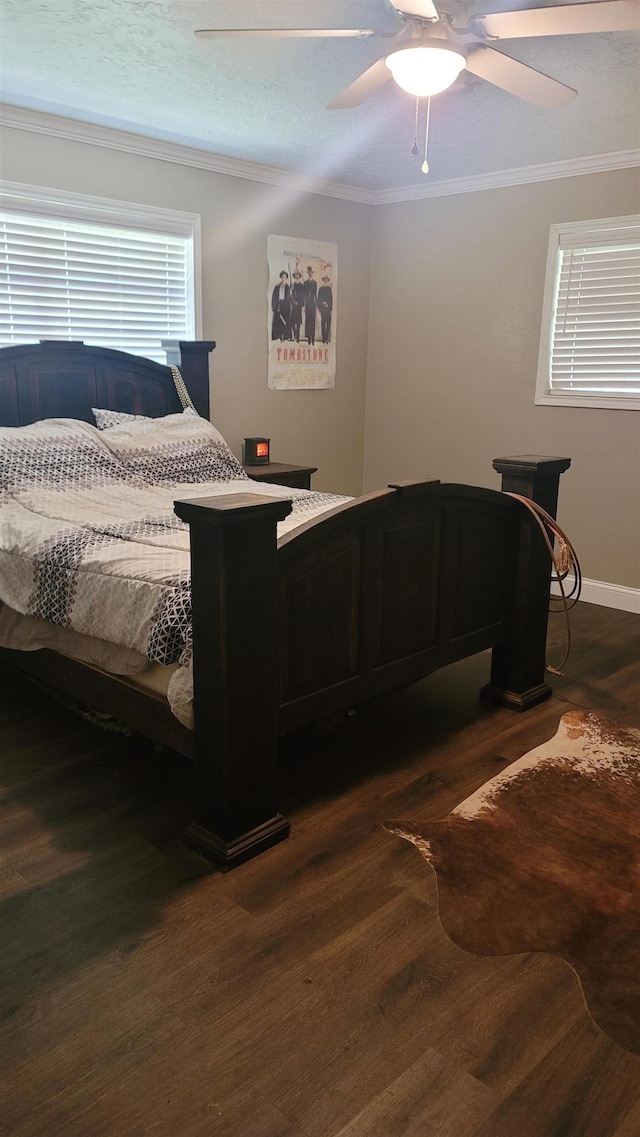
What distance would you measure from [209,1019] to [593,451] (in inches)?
149

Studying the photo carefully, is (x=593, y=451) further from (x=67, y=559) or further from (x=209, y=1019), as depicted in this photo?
(x=209, y=1019)

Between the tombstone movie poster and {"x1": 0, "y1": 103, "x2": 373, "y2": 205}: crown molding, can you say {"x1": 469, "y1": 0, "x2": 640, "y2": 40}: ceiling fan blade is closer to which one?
{"x1": 0, "y1": 103, "x2": 373, "y2": 205}: crown molding

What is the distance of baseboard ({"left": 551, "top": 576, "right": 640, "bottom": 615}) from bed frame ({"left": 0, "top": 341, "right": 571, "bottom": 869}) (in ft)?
5.05

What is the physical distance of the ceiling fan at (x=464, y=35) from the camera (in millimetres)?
2150

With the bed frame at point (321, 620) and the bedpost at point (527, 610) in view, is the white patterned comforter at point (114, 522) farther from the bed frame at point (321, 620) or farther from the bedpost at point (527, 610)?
the bedpost at point (527, 610)

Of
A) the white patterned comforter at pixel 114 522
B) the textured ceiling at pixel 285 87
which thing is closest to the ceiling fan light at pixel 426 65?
the textured ceiling at pixel 285 87

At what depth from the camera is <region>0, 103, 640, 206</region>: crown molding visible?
3.80 meters

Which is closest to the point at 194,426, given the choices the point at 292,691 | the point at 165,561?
the point at 165,561

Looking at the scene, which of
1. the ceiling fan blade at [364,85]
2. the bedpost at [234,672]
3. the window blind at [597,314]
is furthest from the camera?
the window blind at [597,314]

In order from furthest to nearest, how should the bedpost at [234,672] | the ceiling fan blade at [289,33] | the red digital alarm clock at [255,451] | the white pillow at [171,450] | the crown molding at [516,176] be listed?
the red digital alarm clock at [255,451], the crown molding at [516,176], the white pillow at [171,450], the ceiling fan blade at [289,33], the bedpost at [234,672]

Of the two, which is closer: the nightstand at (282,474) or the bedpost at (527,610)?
the bedpost at (527,610)

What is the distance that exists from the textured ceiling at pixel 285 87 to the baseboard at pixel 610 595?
232 centimetres

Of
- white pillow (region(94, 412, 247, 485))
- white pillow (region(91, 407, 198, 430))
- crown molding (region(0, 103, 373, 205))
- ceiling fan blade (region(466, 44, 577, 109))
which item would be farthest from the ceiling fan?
white pillow (region(91, 407, 198, 430))

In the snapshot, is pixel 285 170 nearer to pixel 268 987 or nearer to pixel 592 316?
pixel 592 316
